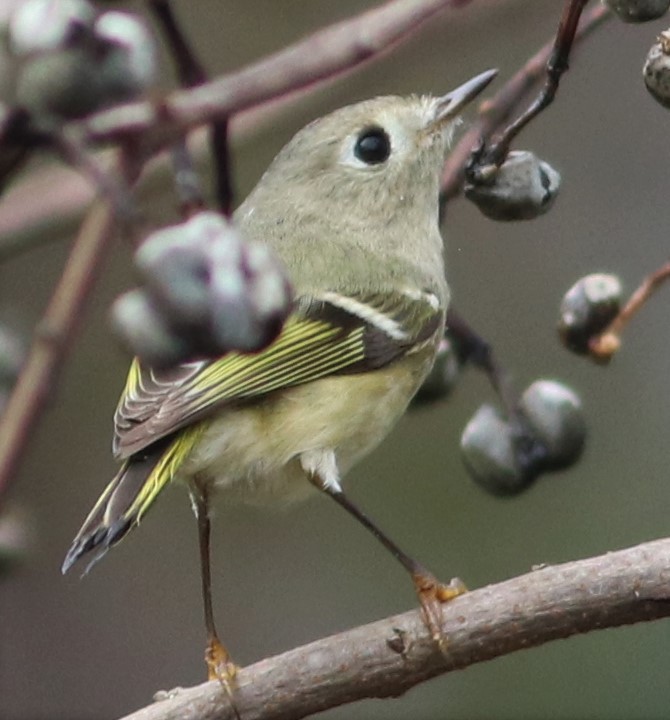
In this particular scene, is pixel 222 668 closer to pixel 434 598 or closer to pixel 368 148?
pixel 434 598

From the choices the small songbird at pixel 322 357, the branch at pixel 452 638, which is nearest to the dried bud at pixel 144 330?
the small songbird at pixel 322 357

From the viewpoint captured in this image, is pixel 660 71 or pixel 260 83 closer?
pixel 260 83

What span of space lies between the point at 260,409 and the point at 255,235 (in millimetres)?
394

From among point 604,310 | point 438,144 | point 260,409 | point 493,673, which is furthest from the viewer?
point 493,673

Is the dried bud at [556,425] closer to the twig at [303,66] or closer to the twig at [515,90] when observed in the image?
the twig at [515,90]

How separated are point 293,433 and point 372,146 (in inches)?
20.6

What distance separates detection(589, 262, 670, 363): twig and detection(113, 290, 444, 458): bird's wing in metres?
0.33

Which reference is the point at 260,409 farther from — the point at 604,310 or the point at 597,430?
the point at 597,430

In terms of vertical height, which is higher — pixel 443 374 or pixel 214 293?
pixel 443 374

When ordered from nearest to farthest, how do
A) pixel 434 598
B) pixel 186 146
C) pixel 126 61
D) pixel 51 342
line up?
pixel 51 342
pixel 126 61
pixel 186 146
pixel 434 598

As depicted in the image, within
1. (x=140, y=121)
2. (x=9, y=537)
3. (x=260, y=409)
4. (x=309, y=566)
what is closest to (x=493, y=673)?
(x=309, y=566)

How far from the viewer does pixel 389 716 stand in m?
3.38

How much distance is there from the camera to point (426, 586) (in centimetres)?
159

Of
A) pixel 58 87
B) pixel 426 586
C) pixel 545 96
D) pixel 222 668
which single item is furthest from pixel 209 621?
pixel 58 87
